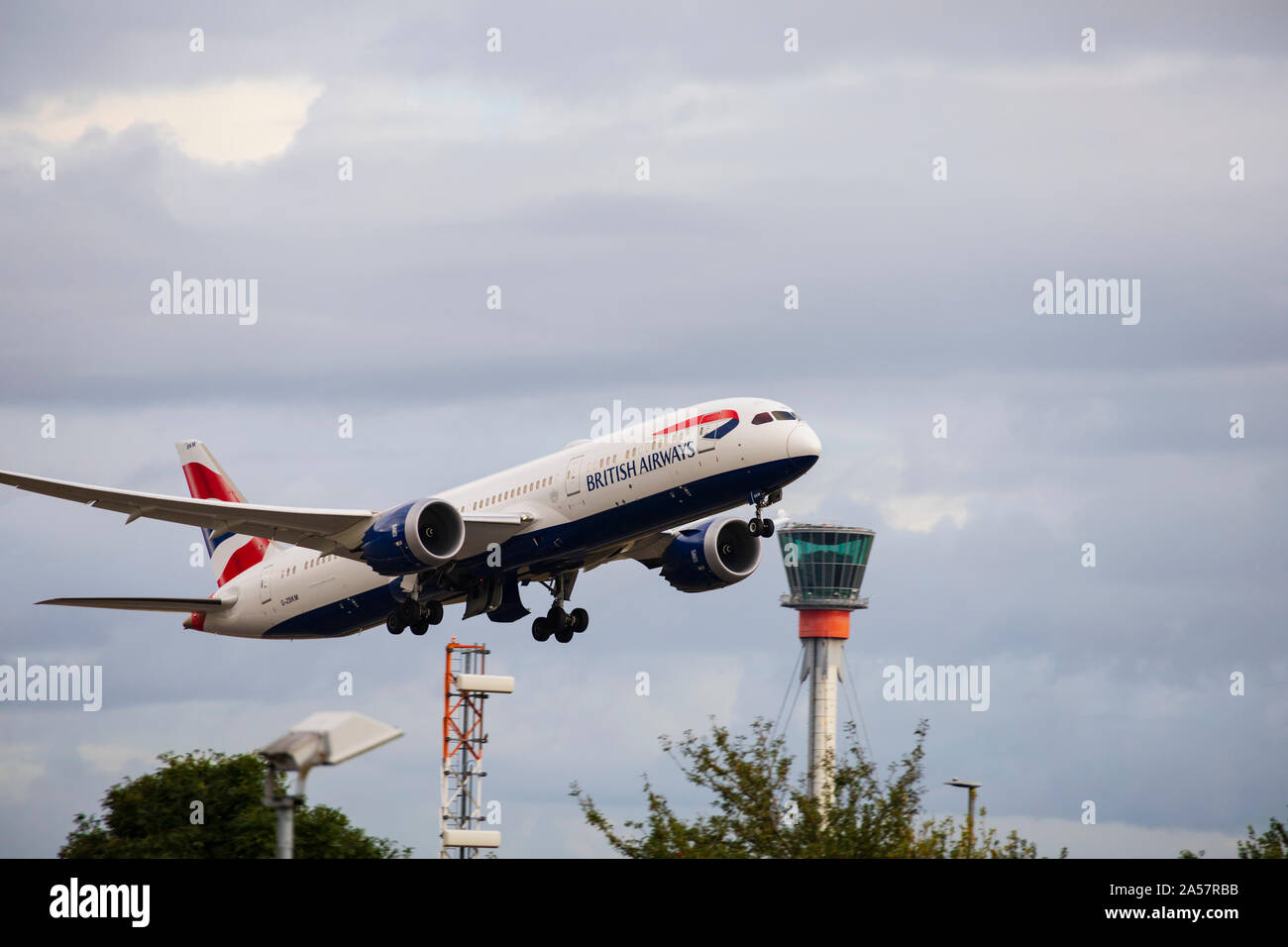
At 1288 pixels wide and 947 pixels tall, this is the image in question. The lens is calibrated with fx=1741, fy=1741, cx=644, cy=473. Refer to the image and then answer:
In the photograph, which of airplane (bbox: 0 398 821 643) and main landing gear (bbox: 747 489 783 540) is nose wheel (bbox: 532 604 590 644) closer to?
airplane (bbox: 0 398 821 643)

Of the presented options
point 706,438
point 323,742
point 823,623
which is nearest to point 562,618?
point 706,438

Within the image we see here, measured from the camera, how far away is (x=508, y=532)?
54.3 meters

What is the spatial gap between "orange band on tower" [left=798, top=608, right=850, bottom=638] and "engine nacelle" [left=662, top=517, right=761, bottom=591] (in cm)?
9074

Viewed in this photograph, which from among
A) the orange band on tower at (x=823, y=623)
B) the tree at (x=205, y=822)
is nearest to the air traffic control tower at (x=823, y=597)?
the orange band on tower at (x=823, y=623)

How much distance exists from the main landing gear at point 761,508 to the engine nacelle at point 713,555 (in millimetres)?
8802

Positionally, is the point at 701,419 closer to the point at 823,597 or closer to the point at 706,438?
the point at 706,438

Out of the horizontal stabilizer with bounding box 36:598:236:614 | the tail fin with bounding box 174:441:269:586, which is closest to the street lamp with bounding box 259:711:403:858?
the horizontal stabilizer with bounding box 36:598:236:614

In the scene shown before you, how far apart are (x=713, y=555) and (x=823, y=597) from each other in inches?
3650

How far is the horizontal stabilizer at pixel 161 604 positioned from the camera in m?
61.1

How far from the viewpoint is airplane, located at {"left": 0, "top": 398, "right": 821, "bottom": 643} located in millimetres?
49375
